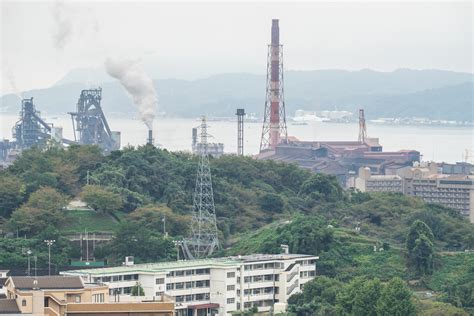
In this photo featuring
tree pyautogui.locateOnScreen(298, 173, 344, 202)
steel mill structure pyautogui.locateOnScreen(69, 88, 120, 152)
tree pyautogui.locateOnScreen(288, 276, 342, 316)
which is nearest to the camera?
tree pyautogui.locateOnScreen(288, 276, 342, 316)

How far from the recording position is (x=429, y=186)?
74562mm

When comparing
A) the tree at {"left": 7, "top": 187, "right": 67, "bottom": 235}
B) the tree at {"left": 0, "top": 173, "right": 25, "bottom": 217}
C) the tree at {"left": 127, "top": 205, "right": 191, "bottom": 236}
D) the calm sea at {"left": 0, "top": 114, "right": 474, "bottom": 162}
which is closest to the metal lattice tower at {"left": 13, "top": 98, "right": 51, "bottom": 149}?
the calm sea at {"left": 0, "top": 114, "right": 474, "bottom": 162}

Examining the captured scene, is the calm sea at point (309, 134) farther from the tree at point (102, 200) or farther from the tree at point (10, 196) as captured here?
the tree at point (102, 200)

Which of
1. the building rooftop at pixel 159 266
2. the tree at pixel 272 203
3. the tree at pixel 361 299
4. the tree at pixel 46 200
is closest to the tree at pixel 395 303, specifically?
the tree at pixel 361 299

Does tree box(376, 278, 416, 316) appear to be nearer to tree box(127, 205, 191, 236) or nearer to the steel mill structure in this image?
tree box(127, 205, 191, 236)

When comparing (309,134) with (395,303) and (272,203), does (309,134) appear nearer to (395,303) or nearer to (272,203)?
(272,203)

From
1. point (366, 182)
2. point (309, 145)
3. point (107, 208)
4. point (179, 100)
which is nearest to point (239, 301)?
point (107, 208)

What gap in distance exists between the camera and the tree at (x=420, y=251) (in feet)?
136

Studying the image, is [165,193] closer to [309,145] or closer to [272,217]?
[272,217]

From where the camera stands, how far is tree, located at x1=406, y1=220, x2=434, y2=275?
41.4 m

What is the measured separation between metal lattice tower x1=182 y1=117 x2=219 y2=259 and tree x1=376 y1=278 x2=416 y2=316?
1061 cm

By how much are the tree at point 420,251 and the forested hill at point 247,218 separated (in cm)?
2

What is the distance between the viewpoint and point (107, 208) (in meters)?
45.4

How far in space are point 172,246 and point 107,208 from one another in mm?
3348
